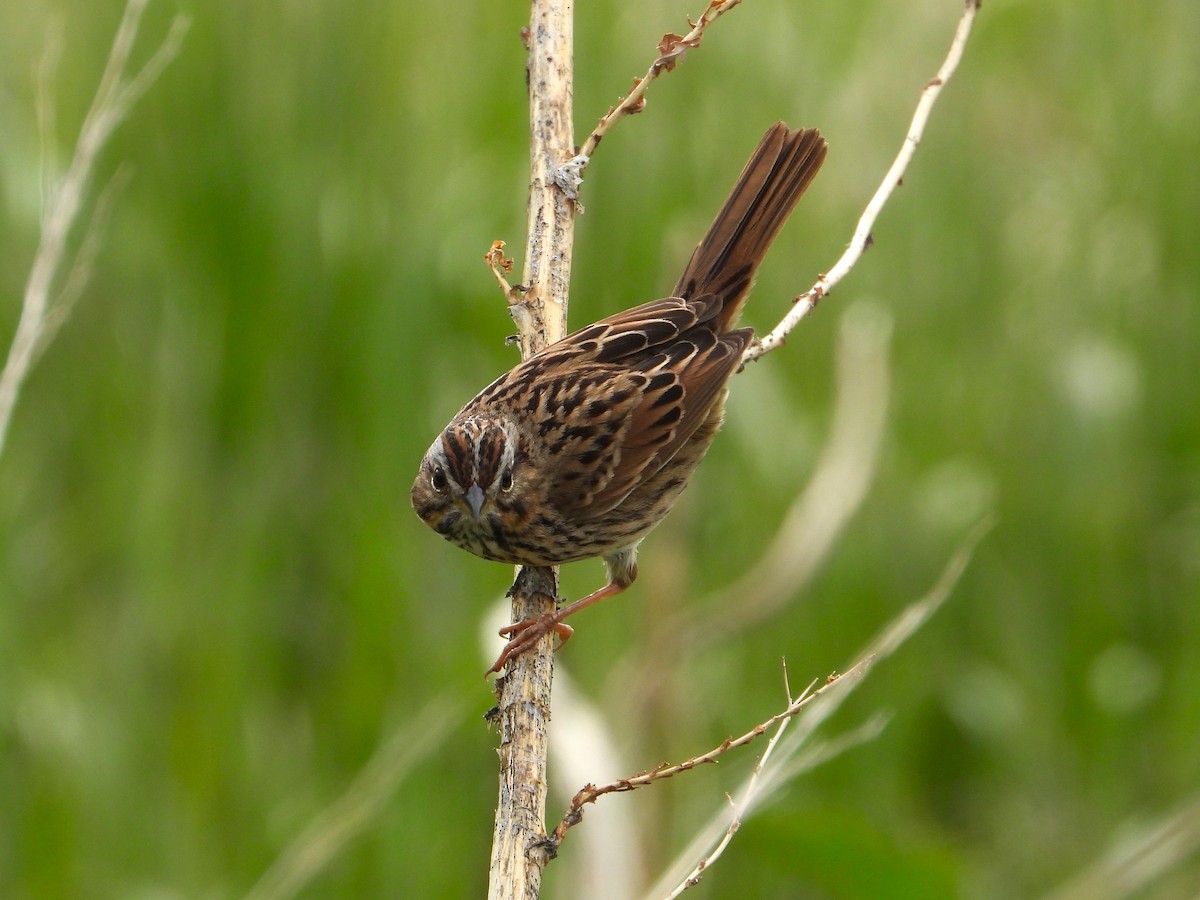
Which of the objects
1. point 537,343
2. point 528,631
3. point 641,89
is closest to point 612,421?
point 537,343

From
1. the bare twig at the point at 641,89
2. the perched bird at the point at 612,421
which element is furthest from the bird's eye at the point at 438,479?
the bare twig at the point at 641,89

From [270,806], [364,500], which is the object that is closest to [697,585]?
[364,500]

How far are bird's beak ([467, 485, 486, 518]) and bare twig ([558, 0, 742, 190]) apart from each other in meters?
0.85

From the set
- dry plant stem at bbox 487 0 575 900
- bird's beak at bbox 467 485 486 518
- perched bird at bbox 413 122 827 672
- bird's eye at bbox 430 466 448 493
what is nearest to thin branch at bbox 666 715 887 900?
dry plant stem at bbox 487 0 575 900

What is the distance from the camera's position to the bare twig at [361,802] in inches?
129

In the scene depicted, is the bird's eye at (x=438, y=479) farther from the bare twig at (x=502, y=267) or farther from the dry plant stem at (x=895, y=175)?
the dry plant stem at (x=895, y=175)

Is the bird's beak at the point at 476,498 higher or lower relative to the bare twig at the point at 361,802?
higher

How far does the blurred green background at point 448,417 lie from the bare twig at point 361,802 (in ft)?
0.30

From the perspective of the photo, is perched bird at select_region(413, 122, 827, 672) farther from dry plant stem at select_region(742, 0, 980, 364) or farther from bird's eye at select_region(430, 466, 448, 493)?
dry plant stem at select_region(742, 0, 980, 364)

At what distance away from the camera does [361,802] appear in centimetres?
357

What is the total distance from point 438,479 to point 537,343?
1.54 ft

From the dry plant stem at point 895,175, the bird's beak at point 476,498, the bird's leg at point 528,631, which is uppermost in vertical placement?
the bird's beak at point 476,498

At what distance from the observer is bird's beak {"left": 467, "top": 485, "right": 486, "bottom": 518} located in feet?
12.4

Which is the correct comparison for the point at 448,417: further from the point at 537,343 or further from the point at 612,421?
the point at 537,343
